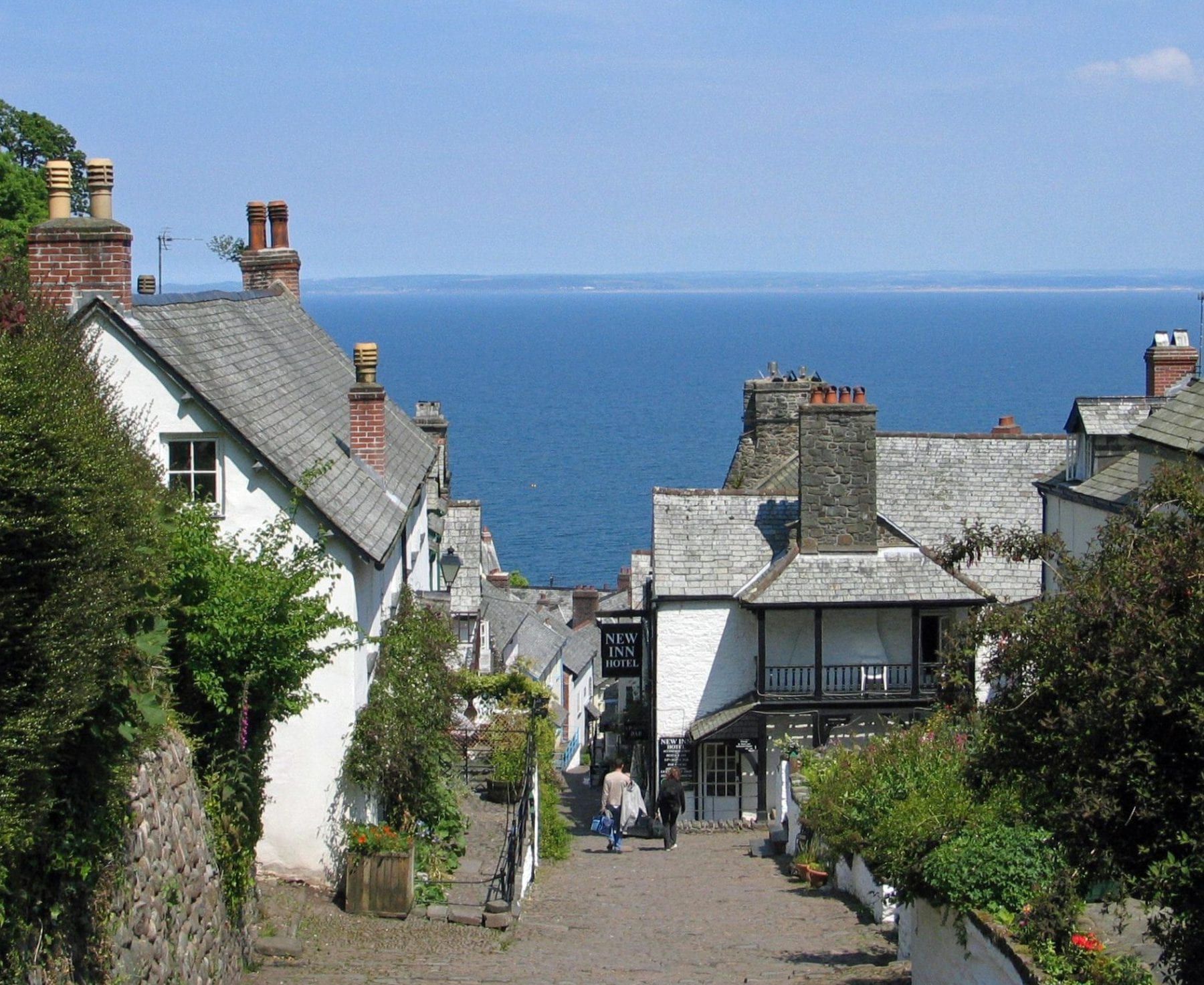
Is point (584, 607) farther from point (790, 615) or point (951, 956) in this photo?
point (951, 956)

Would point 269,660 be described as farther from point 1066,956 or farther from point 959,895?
point 1066,956

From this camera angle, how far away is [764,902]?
2097 cm

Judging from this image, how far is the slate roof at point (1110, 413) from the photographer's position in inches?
1130

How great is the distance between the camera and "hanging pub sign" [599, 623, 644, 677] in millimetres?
34438

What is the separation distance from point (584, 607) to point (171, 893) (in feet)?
193

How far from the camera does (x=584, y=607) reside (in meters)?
71.7

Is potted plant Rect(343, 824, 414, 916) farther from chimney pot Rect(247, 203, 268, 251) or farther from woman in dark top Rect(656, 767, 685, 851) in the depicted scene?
chimney pot Rect(247, 203, 268, 251)

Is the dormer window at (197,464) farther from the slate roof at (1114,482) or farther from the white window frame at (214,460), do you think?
the slate roof at (1114,482)

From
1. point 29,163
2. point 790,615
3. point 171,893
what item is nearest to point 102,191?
point 171,893

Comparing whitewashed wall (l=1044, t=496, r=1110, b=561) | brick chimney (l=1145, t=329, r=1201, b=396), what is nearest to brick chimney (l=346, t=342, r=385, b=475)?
whitewashed wall (l=1044, t=496, r=1110, b=561)

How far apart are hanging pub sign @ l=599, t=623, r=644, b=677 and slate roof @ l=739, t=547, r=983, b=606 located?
428 cm

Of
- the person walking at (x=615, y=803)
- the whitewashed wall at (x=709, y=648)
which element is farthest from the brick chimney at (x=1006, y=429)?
the person walking at (x=615, y=803)

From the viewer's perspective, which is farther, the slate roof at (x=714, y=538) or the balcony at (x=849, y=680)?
the slate roof at (x=714, y=538)

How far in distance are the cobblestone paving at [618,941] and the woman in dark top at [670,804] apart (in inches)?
131
